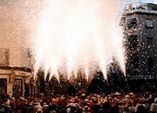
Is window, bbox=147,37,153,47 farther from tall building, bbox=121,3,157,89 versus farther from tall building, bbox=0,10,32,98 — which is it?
tall building, bbox=0,10,32,98

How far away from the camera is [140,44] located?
48.0 m

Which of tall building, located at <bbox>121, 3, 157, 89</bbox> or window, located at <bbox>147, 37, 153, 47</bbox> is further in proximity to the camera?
window, located at <bbox>147, 37, 153, 47</bbox>

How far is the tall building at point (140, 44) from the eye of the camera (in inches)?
1869

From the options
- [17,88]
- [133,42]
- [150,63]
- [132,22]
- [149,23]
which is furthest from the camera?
[149,23]

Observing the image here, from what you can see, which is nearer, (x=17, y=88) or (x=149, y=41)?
(x=17, y=88)

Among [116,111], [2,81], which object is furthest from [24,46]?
[116,111]

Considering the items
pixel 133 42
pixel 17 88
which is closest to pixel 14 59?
pixel 17 88

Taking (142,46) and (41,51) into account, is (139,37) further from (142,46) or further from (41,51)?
(41,51)

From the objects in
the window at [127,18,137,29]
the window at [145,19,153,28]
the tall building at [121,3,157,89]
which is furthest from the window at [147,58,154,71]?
the window at [127,18,137,29]

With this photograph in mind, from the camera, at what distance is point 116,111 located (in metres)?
16.7

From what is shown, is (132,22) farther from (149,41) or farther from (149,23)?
(149,41)

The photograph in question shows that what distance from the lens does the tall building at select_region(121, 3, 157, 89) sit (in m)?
47.5

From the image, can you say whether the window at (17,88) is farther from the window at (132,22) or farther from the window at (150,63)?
the window at (150,63)

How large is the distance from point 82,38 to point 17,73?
6.37 metres
